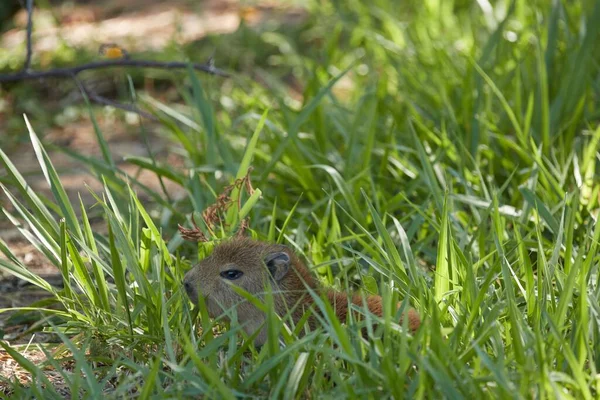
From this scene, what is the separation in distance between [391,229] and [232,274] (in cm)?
91

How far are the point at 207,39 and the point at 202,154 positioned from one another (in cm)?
298

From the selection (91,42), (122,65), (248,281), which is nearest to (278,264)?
A: (248,281)

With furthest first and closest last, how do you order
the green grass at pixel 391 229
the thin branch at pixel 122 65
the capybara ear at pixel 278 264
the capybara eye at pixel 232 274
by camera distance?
the thin branch at pixel 122 65 < the capybara eye at pixel 232 274 < the capybara ear at pixel 278 264 < the green grass at pixel 391 229

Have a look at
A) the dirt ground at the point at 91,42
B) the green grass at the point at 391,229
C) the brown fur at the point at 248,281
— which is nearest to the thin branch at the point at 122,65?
the green grass at the point at 391,229

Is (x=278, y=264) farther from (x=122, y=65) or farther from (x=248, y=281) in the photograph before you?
(x=122, y=65)

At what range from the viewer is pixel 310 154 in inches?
178

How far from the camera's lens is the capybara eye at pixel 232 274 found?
3.42 metres

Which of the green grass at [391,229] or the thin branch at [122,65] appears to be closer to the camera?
the green grass at [391,229]

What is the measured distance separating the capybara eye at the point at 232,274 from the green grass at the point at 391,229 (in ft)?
0.63

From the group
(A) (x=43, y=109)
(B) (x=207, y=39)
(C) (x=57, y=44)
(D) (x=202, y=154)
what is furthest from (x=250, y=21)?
(D) (x=202, y=154)

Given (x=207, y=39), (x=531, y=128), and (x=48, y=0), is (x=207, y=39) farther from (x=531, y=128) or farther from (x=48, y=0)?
(x=531, y=128)

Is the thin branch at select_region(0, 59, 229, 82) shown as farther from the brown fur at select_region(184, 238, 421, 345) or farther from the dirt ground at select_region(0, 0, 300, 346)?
the brown fur at select_region(184, 238, 421, 345)

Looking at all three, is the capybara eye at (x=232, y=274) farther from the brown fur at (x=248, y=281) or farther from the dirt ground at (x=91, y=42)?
the dirt ground at (x=91, y=42)

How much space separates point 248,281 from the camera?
344cm
